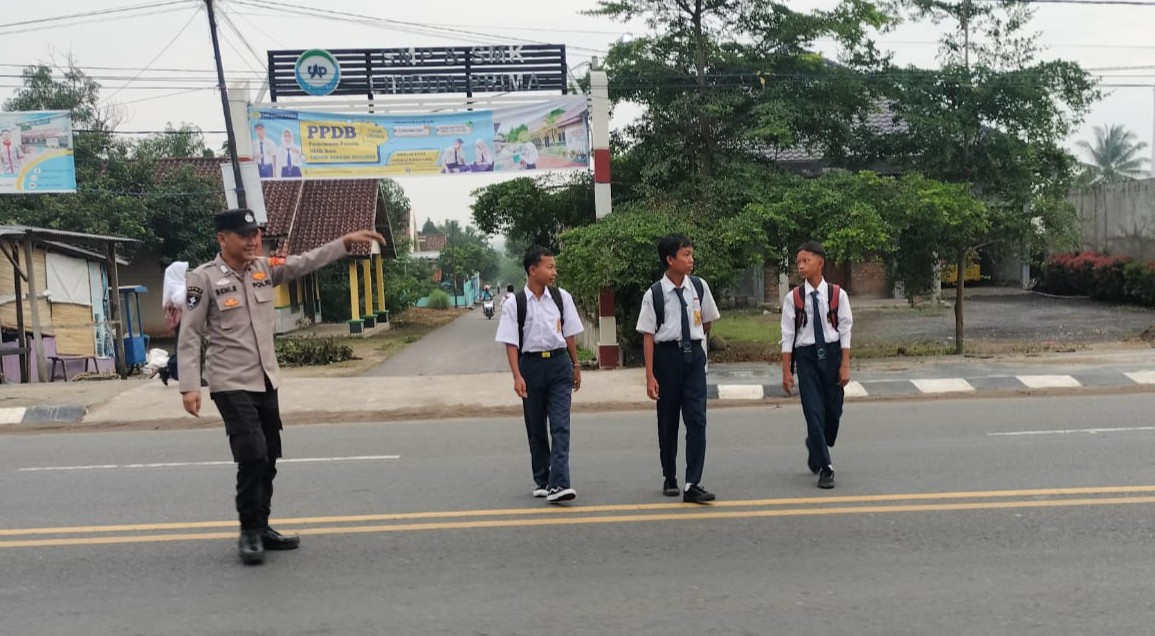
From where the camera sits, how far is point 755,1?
622 inches

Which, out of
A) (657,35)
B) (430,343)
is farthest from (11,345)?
(657,35)

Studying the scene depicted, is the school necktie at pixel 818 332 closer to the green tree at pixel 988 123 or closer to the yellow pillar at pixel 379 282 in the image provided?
the green tree at pixel 988 123

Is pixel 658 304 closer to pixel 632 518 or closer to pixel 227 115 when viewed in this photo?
pixel 632 518

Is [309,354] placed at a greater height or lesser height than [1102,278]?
lesser

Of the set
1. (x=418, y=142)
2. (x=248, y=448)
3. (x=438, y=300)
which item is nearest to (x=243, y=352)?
(x=248, y=448)

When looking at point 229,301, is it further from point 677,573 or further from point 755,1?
point 755,1

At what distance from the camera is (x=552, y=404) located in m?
6.13

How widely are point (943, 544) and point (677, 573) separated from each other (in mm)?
1509

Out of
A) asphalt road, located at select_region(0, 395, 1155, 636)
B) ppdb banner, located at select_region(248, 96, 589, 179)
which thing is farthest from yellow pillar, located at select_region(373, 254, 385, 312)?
asphalt road, located at select_region(0, 395, 1155, 636)

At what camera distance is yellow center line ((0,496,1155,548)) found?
552 centimetres

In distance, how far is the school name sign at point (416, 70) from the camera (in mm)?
15227

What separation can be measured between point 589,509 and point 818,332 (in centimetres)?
199

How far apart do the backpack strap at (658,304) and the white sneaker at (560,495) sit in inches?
45.8

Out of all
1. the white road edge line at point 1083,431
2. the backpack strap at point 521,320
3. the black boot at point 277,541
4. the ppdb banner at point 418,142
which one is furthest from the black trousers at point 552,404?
the ppdb banner at point 418,142
